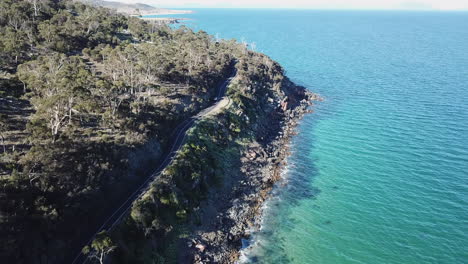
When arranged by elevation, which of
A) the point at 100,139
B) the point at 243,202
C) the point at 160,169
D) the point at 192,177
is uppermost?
the point at 100,139

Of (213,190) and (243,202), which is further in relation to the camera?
(213,190)

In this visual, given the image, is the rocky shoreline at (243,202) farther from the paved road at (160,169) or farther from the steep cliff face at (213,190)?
the paved road at (160,169)

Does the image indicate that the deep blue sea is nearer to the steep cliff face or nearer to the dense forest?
the steep cliff face

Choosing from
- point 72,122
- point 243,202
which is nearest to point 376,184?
point 243,202

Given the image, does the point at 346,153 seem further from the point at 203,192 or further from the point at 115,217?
the point at 115,217

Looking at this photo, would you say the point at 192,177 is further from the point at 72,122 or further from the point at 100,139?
the point at 72,122

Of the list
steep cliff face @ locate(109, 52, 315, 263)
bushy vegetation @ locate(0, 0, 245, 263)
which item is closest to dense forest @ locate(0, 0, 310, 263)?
bushy vegetation @ locate(0, 0, 245, 263)
